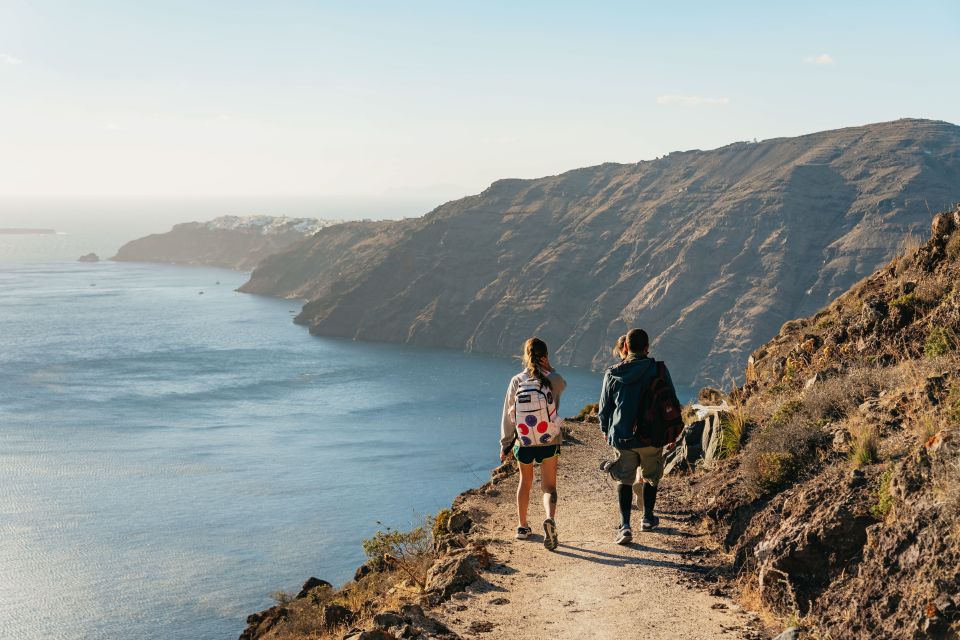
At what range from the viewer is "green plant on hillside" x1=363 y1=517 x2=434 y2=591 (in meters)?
10.7

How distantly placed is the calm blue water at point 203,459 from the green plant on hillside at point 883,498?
3137 centimetres

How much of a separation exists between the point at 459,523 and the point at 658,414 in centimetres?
403

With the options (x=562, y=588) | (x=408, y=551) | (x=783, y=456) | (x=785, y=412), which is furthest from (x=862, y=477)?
(x=408, y=551)

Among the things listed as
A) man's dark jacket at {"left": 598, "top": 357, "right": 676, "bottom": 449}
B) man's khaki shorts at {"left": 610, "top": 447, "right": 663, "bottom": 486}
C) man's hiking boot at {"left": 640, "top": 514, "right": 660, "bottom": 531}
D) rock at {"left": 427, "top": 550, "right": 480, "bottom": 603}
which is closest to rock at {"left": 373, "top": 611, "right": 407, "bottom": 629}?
rock at {"left": 427, "top": 550, "right": 480, "bottom": 603}

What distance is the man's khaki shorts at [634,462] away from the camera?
8812 millimetres

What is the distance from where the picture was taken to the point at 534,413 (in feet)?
29.1

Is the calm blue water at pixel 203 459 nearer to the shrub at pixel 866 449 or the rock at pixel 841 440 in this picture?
the rock at pixel 841 440

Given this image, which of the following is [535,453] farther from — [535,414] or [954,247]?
[954,247]

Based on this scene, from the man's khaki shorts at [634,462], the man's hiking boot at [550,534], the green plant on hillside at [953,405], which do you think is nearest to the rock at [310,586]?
the man's hiking boot at [550,534]

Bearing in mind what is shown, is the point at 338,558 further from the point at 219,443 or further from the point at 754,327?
the point at 754,327

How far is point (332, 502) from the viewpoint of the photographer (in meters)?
57.1

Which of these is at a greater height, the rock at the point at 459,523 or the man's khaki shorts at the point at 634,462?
the man's khaki shorts at the point at 634,462

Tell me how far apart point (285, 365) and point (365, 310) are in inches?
1553

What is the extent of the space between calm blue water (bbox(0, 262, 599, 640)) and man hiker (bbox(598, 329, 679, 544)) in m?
29.1
